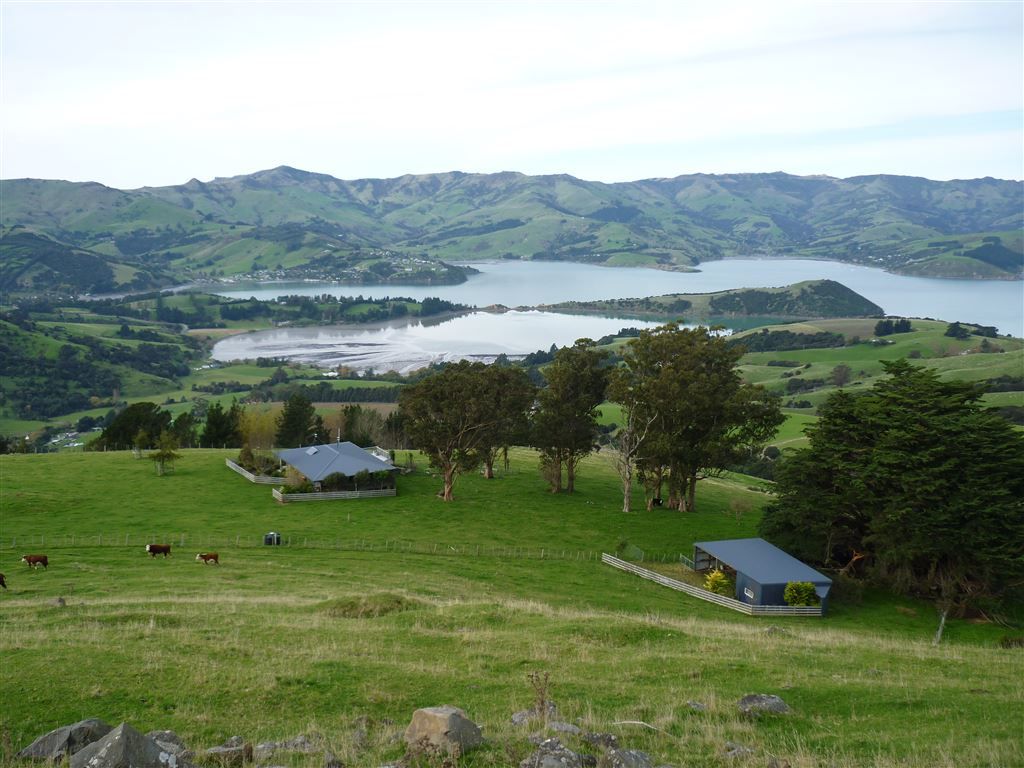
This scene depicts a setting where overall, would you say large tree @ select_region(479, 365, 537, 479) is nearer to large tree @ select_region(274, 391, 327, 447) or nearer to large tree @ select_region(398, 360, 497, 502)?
large tree @ select_region(398, 360, 497, 502)

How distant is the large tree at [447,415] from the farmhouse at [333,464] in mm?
3884

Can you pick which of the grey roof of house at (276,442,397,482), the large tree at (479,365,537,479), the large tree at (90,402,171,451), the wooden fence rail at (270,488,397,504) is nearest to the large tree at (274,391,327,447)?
the large tree at (90,402,171,451)

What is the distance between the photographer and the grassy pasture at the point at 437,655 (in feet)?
36.6

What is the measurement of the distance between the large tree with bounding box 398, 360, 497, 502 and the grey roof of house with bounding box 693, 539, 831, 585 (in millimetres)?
18123

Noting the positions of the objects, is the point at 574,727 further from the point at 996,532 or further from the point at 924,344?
the point at 924,344

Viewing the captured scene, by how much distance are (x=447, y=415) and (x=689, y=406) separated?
16.5m

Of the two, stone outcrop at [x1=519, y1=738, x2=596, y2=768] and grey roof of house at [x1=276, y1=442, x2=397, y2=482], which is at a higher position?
stone outcrop at [x1=519, y1=738, x2=596, y2=768]

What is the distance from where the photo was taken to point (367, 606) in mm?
22109

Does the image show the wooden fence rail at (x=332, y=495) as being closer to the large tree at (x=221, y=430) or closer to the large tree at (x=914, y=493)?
the large tree at (x=914, y=493)

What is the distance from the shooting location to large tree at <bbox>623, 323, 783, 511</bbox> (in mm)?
45844

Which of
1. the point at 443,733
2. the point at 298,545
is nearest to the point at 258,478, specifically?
the point at 298,545

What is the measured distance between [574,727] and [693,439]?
38.8 m

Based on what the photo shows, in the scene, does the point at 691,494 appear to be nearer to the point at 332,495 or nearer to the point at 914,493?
the point at 914,493

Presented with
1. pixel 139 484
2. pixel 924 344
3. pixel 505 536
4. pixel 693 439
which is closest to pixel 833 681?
pixel 505 536
